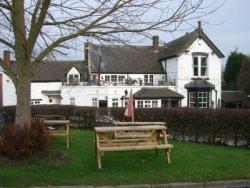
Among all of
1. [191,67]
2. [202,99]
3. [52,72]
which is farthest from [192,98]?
[52,72]

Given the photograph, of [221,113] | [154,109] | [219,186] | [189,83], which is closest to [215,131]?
[221,113]

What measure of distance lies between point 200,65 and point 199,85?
249cm

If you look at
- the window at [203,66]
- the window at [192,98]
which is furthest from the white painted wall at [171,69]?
the window at [203,66]

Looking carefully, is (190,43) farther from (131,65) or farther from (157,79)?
(131,65)

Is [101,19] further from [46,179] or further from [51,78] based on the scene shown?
[51,78]

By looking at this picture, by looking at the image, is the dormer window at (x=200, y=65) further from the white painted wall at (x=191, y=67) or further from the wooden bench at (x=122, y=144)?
the wooden bench at (x=122, y=144)

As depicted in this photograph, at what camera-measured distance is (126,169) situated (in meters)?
11.7

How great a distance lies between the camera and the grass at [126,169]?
1047cm

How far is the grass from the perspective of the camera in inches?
412

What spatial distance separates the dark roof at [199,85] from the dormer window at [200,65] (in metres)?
0.98

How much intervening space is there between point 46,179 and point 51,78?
50070 millimetres

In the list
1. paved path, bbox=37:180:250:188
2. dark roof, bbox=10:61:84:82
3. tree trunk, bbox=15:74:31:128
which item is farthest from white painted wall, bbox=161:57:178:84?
paved path, bbox=37:180:250:188

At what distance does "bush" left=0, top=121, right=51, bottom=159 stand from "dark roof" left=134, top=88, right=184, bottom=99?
39327 millimetres

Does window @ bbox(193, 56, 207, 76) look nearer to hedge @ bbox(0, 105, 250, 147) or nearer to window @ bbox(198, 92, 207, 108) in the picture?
window @ bbox(198, 92, 207, 108)
